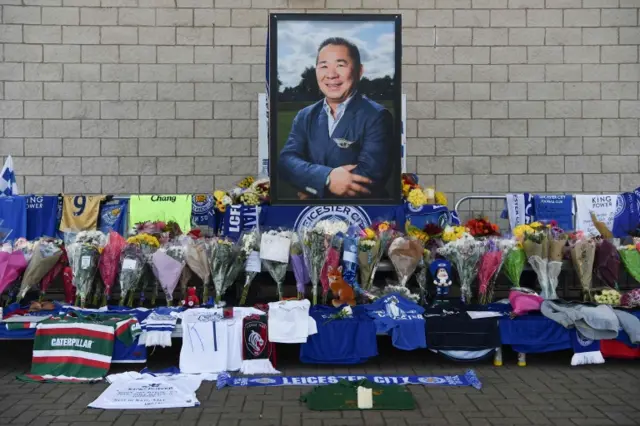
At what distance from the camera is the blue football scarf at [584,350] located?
646 centimetres

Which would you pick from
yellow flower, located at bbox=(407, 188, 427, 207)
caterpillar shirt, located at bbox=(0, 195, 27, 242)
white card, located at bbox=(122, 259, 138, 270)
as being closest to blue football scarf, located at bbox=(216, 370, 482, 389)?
white card, located at bbox=(122, 259, 138, 270)

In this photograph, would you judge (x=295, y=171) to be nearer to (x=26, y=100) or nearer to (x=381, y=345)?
(x=381, y=345)

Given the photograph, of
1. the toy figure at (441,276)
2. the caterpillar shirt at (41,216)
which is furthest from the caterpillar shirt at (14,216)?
the toy figure at (441,276)

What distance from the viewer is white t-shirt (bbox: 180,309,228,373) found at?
20.3 ft

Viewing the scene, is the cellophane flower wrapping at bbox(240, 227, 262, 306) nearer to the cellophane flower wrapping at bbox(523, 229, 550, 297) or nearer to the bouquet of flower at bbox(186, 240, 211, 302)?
the bouquet of flower at bbox(186, 240, 211, 302)

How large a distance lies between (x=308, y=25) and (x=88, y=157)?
4.16 metres

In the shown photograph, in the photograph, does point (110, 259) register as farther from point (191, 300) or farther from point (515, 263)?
point (515, 263)

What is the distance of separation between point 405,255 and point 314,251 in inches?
35.8

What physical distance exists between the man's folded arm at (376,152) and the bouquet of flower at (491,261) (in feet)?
4.53

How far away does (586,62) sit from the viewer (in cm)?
991

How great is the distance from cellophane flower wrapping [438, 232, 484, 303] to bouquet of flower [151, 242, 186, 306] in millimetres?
2626

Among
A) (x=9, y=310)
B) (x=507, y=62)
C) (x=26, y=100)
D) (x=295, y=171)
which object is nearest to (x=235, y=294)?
(x=295, y=171)

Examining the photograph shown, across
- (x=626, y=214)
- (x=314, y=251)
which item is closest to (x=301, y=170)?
(x=314, y=251)

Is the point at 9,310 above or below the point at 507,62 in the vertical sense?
below
